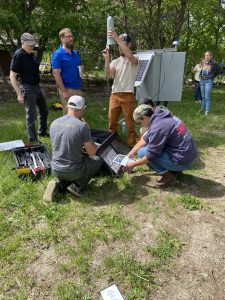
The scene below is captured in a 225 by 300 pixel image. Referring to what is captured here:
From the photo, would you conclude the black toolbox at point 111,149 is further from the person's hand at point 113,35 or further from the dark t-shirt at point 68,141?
the person's hand at point 113,35

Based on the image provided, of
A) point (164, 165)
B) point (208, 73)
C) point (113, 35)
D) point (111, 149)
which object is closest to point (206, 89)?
point (208, 73)

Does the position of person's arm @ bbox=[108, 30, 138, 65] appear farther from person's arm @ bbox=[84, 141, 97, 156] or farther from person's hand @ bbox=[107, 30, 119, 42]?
person's arm @ bbox=[84, 141, 97, 156]

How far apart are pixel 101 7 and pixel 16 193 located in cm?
985

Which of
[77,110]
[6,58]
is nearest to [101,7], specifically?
[77,110]

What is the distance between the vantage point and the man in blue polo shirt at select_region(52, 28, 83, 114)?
5168 mm

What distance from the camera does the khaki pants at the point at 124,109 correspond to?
5102 millimetres

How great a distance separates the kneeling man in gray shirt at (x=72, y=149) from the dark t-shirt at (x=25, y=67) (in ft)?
6.54

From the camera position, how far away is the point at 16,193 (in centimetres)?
396

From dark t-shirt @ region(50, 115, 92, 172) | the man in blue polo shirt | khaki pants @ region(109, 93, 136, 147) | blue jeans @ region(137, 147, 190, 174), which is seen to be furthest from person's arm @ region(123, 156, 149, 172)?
the man in blue polo shirt

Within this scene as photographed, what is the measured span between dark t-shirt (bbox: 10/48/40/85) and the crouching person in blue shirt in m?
2.35

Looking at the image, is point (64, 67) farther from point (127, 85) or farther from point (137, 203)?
point (137, 203)

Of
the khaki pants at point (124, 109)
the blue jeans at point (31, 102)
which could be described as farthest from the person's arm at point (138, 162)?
the blue jeans at point (31, 102)

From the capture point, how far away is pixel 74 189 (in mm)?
3910

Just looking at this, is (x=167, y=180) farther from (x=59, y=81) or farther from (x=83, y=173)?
(x=59, y=81)
